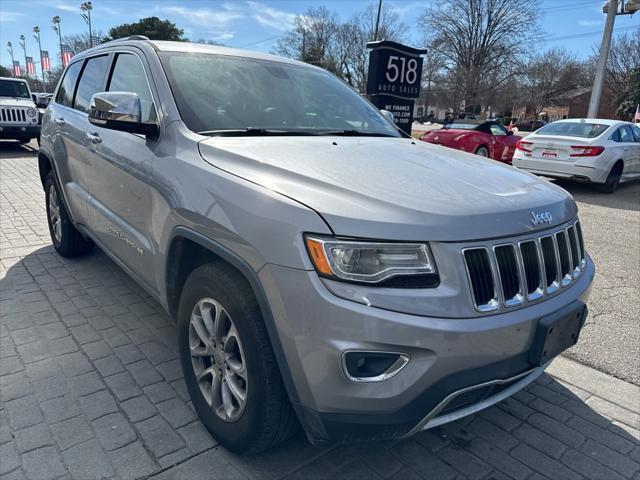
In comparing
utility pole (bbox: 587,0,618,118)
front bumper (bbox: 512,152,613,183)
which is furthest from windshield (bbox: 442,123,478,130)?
utility pole (bbox: 587,0,618,118)

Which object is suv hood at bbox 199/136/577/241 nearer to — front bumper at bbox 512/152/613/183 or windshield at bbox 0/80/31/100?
front bumper at bbox 512/152/613/183

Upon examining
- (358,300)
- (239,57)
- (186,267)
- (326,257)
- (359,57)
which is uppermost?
(359,57)

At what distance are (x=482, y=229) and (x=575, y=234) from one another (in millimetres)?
893

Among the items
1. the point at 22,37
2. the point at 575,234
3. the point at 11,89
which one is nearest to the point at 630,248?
the point at 575,234

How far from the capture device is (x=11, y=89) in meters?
14.3

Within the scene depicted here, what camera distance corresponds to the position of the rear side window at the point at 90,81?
3715mm

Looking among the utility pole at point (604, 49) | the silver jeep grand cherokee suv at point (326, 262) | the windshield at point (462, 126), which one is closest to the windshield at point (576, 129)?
the windshield at point (462, 126)

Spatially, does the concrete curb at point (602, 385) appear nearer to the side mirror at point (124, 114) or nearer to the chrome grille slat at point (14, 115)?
the side mirror at point (124, 114)

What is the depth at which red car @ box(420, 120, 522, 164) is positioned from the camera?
42.3 feet

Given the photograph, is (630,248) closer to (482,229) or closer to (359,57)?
→ (482,229)

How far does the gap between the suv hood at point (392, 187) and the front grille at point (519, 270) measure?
0.23 feet

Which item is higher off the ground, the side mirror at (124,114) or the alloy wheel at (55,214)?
the side mirror at (124,114)

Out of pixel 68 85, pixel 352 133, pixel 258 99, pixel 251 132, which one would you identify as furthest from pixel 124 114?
pixel 68 85

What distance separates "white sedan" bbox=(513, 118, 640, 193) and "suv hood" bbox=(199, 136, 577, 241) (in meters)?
7.97
